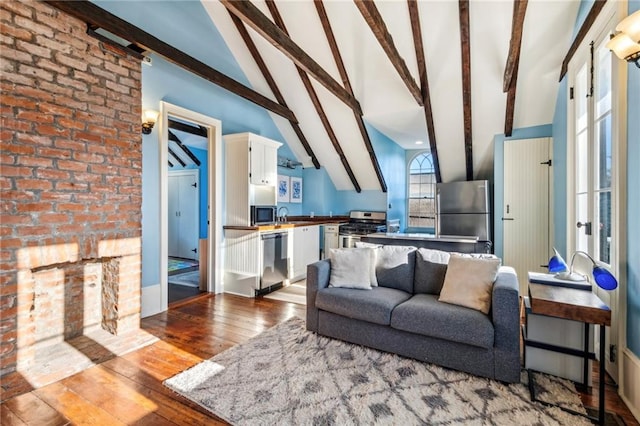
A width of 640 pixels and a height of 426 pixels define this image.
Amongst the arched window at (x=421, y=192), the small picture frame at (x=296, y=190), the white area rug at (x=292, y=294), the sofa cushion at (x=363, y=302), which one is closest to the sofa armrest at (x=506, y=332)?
the sofa cushion at (x=363, y=302)

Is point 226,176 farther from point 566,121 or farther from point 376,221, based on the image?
point 566,121

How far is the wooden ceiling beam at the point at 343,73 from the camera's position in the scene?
3666 mm

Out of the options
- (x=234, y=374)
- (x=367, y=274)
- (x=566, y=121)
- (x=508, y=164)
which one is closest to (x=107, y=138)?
(x=234, y=374)

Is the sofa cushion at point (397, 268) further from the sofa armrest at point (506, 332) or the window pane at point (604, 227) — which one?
the window pane at point (604, 227)

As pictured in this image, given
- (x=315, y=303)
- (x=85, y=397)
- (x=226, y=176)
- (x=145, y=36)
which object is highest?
(x=145, y=36)

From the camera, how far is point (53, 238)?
7.66 ft

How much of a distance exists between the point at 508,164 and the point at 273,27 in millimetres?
3676

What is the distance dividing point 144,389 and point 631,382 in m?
3.04

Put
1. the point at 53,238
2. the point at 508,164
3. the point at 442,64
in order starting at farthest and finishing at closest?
the point at 508,164 → the point at 442,64 → the point at 53,238

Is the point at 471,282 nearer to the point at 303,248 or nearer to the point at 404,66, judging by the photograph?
the point at 404,66

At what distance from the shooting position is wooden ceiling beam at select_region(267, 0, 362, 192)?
3.88 meters

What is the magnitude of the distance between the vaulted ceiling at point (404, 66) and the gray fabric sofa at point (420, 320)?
8.05 ft

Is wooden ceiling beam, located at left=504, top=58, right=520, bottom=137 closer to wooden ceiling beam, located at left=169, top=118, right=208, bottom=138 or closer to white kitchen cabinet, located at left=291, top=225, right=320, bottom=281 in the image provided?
white kitchen cabinet, located at left=291, top=225, right=320, bottom=281

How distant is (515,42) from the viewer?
128 inches
